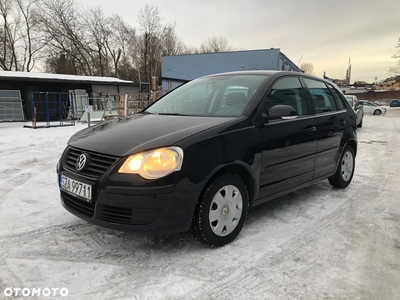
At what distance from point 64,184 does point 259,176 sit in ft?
6.30

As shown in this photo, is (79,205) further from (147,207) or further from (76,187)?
(147,207)

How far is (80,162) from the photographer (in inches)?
104

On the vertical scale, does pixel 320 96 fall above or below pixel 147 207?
above

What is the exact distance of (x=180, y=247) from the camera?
2812 mm

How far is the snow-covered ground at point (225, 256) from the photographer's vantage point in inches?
87.6

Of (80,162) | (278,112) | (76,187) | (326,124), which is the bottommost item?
(76,187)

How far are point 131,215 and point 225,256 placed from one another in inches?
36.3

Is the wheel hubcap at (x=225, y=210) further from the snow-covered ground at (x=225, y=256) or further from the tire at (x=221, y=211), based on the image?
the snow-covered ground at (x=225, y=256)

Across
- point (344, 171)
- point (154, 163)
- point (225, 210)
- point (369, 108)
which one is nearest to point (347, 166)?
point (344, 171)

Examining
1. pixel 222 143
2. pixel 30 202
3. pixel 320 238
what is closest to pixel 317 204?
pixel 320 238

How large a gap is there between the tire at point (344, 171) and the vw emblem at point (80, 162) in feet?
12.0

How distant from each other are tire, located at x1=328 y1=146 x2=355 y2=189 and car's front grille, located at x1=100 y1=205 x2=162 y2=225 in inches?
129

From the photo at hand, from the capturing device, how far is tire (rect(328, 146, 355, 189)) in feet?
15.0

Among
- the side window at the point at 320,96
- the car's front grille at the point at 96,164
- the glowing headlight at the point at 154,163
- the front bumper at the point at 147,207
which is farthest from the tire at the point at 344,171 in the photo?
the car's front grille at the point at 96,164
